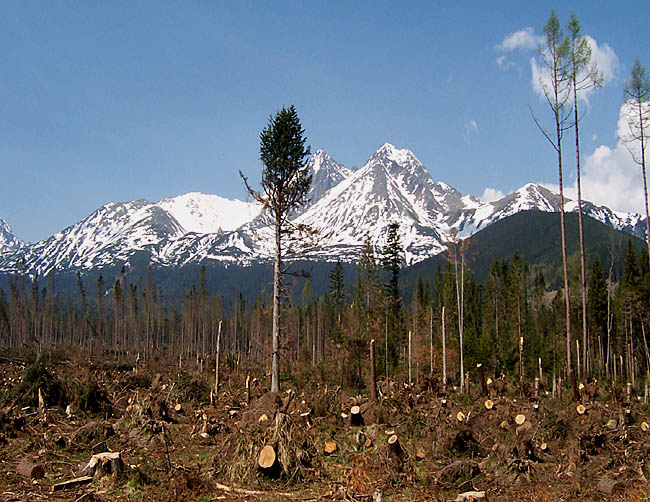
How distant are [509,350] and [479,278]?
162m

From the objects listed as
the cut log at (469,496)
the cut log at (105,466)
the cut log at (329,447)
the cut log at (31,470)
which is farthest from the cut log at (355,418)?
the cut log at (31,470)

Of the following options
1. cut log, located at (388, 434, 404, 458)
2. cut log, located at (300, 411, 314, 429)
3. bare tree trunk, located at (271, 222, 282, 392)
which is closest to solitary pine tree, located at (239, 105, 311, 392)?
bare tree trunk, located at (271, 222, 282, 392)

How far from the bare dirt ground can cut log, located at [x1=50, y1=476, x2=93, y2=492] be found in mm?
27

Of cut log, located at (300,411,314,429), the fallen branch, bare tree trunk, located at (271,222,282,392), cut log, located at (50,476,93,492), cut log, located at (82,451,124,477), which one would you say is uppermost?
bare tree trunk, located at (271,222,282,392)

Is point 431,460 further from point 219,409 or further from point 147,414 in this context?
point 219,409

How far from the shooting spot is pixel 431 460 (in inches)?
446

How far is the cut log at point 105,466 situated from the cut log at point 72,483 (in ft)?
0.51

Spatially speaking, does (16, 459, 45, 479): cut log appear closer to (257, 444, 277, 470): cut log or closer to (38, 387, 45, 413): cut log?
(257, 444, 277, 470): cut log

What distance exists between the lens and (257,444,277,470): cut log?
32.0 ft

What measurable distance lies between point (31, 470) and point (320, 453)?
5.93 meters

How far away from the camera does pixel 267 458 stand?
32.2 feet

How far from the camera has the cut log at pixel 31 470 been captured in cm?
962

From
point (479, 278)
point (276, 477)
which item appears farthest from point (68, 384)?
point (479, 278)

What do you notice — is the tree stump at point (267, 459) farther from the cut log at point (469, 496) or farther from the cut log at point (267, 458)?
the cut log at point (469, 496)
